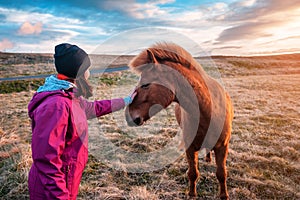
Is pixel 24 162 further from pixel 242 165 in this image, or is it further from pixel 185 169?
pixel 242 165

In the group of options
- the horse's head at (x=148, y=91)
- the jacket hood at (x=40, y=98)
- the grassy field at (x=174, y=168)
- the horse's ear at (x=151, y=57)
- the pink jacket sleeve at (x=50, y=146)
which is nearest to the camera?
the pink jacket sleeve at (x=50, y=146)

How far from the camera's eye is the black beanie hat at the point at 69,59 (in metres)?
2.44

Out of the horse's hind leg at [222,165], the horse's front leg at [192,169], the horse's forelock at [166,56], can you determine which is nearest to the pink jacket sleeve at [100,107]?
the horse's forelock at [166,56]

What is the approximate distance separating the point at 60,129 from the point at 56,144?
0.13m

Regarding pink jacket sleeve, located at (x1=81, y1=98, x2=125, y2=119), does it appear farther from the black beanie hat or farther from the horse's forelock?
the black beanie hat

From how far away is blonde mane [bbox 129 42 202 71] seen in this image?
3.03 m

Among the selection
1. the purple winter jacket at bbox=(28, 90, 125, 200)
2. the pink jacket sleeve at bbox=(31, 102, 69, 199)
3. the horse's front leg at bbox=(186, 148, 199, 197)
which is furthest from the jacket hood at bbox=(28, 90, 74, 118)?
the horse's front leg at bbox=(186, 148, 199, 197)

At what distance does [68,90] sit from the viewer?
8.27 feet

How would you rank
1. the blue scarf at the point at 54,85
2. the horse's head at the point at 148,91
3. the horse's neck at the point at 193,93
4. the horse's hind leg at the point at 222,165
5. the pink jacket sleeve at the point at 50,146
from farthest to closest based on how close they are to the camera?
the horse's hind leg at the point at 222,165
the horse's neck at the point at 193,93
the horse's head at the point at 148,91
the blue scarf at the point at 54,85
the pink jacket sleeve at the point at 50,146

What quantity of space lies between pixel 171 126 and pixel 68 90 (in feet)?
20.3

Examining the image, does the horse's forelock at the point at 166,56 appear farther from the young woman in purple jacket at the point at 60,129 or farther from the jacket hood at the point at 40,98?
the jacket hood at the point at 40,98

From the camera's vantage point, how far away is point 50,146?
81.6 inches

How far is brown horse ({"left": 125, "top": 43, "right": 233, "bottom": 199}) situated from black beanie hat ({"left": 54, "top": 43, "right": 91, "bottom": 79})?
0.75m

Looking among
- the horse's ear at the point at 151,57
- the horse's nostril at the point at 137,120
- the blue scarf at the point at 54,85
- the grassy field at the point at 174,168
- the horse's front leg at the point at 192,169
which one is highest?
the horse's ear at the point at 151,57
